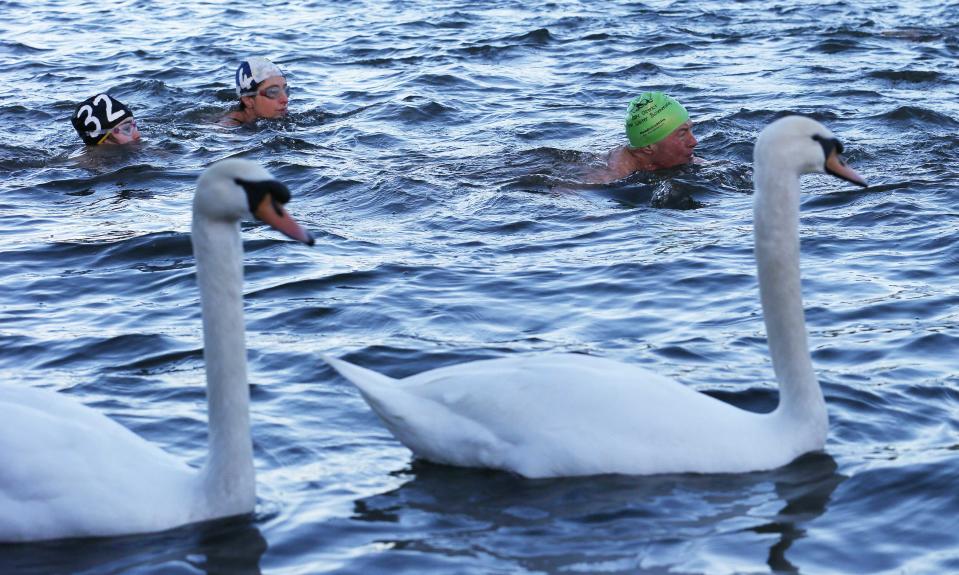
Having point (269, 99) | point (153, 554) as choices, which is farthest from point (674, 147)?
point (153, 554)

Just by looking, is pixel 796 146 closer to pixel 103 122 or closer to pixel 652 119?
pixel 652 119

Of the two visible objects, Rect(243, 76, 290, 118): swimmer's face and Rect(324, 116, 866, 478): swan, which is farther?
Rect(243, 76, 290, 118): swimmer's face

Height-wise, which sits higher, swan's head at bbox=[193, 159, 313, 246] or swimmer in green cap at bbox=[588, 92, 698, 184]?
swan's head at bbox=[193, 159, 313, 246]

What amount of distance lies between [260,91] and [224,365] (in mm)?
9416

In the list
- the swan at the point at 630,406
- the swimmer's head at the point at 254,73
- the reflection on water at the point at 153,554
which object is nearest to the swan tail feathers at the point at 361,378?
the swan at the point at 630,406

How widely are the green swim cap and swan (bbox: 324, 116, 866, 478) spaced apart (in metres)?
5.78

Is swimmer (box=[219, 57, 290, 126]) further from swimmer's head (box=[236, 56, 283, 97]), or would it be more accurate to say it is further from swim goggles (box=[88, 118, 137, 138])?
swim goggles (box=[88, 118, 137, 138])

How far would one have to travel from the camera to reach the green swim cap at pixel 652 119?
1198cm

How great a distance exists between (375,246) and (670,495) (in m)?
4.70

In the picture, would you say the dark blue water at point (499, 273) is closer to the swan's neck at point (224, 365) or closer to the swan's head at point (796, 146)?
the swan's neck at point (224, 365)

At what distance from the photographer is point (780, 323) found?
612 centimetres

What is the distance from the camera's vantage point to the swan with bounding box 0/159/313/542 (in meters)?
5.08

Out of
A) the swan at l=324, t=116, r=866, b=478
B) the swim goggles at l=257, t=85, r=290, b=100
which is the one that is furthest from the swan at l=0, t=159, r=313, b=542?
the swim goggles at l=257, t=85, r=290, b=100

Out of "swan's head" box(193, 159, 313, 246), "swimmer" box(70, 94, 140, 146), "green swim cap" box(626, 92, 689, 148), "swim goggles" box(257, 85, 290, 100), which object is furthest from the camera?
"swim goggles" box(257, 85, 290, 100)
